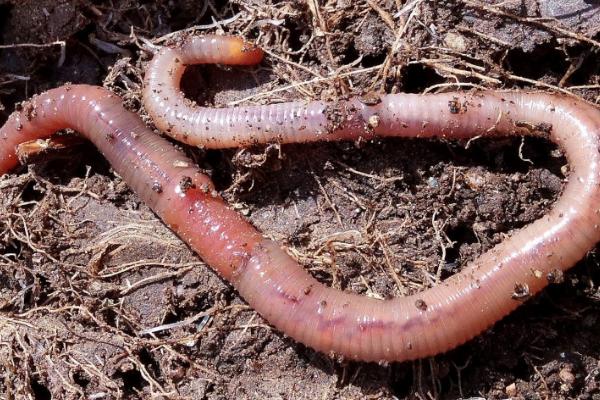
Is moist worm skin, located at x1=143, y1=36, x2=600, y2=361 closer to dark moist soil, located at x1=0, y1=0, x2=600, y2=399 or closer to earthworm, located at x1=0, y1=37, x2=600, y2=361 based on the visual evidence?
earthworm, located at x1=0, y1=37, x2=600, y2=361

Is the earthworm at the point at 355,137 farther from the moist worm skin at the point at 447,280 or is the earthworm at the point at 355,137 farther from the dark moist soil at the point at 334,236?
the dark moist soil at the point at 334,236

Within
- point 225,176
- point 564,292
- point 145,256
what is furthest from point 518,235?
point 145,256

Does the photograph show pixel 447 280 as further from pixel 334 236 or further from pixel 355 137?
pixel 355 137

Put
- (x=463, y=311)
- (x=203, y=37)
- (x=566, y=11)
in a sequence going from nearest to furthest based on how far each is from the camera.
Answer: (x=463, y=311)
(x=566, y=11)
(x=203, y=37)

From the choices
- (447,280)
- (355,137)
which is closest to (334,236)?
(355,137)

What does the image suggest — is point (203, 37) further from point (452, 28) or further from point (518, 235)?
point (518, 235)

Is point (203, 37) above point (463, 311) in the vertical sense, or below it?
above
